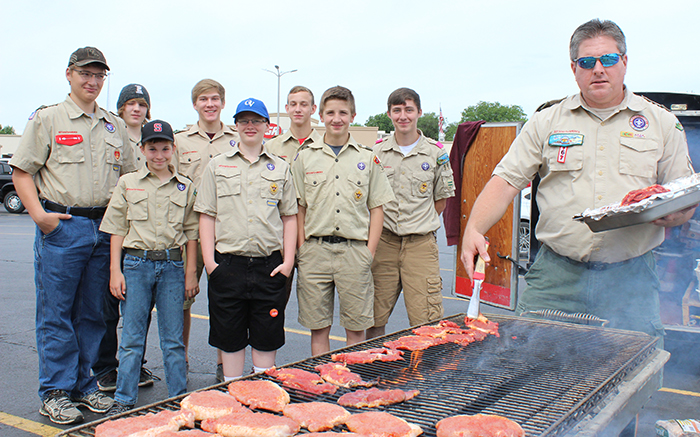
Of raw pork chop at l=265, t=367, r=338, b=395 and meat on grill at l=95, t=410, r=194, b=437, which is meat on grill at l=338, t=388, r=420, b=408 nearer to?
raw pork chop at l=265, t=367, r=338, b=395

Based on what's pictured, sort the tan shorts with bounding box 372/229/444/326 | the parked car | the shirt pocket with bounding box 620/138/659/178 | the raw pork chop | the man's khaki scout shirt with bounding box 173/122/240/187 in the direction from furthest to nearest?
the parked car < the man's khaki scout shirt with bounding box 173/122/240/187 < the tan shorts with bounding box 372/229/444/326 < the shirt pocket with bounding box 620/138/659/178 < the raw pork chop

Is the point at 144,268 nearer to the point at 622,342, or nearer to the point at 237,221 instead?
the point at 237,221

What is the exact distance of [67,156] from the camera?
11.3 feet

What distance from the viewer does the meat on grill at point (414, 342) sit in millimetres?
2547

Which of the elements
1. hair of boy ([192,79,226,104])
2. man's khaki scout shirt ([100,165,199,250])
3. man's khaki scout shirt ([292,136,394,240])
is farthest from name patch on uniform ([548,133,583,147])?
hair of boy ([192,79,226,104])

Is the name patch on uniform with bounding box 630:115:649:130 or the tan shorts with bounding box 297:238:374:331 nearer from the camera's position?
the name patch on uniform with bounding box 630:115:649:130

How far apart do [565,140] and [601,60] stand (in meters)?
0.46

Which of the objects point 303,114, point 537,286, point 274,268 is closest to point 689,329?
point 537,286

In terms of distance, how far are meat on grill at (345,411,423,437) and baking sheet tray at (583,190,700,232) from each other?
149cm

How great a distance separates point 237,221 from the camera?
3.53 metres

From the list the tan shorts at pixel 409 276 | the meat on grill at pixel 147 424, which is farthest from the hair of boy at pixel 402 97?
the meat on grill at pixel 147 424

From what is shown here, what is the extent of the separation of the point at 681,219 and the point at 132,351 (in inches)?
137

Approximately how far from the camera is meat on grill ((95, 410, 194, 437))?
1564 millimetres

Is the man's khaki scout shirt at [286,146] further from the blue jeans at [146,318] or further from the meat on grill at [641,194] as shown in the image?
the meat on grill at [641,194]
